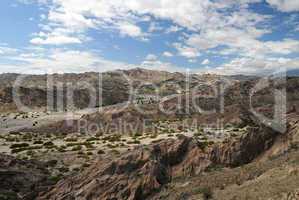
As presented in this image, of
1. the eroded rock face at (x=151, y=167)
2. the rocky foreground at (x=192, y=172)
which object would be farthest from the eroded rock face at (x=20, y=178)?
the rocky foreground at (x=192, y=172)

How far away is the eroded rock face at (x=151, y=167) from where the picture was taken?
1759cm

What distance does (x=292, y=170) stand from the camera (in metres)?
14.4

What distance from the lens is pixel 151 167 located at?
18.8 meters

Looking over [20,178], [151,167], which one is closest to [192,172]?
[151,167]

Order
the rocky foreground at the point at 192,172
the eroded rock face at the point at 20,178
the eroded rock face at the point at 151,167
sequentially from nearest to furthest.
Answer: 1. the rocky foreground at the point at 192,172
2. the eroded rock face at the point at 151,167
3. the eroded rock face at the point at 20,178

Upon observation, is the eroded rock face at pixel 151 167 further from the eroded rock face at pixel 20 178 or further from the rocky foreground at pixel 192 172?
the eroded rock face at pixel 20 178

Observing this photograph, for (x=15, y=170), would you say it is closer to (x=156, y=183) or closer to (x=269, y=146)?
(x=156, y=183)

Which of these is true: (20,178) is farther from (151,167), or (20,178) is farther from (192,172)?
(192,172)

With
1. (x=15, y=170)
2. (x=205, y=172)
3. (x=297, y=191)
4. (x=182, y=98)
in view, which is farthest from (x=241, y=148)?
(x=182, y=98)

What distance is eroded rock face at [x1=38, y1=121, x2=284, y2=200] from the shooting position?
57.7ft

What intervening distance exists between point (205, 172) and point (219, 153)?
234 centimetres

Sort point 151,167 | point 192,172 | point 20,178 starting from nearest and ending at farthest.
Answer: point 151,167
point 192,172
point 20,178

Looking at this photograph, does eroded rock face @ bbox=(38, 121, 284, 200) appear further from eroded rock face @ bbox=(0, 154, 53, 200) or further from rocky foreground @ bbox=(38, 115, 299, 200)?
eroded rock face @ bbox=(0, 154, 53, 200)

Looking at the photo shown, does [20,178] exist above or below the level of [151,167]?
below
